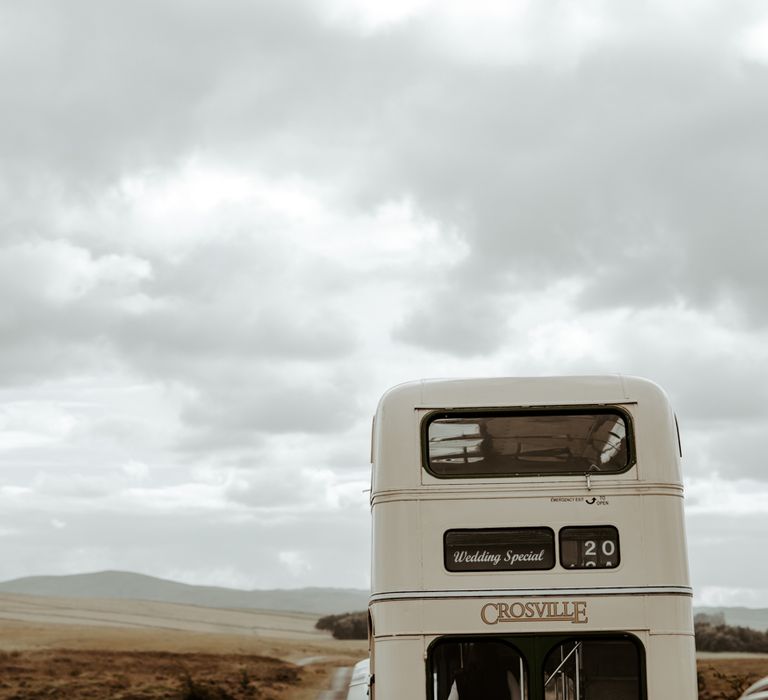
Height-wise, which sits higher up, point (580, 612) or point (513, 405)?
point (513, 405)

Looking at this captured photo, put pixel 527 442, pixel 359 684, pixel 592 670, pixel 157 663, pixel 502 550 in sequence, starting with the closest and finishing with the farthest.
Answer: pixel 502 550 < pixel 592 670 < pixel 527 442 < pixel 359 684 < pixel 157 663

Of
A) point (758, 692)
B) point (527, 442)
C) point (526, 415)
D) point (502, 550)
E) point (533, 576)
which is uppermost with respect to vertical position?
point (526, 415)

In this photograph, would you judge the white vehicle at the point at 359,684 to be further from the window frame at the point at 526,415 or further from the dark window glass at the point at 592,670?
the window frame at the point at 526,415

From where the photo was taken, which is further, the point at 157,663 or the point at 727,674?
the point at 157,663

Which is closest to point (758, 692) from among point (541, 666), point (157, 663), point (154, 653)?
point (541, 666)

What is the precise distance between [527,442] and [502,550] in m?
0.89

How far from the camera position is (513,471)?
10.1 m

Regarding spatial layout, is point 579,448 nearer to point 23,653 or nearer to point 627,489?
point 627,489

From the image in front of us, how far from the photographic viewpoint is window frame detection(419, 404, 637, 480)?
1004 centimetres

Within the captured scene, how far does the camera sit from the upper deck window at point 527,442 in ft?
33.2

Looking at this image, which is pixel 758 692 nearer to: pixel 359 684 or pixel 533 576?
pixel 533 576

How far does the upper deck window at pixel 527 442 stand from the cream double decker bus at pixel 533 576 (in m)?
0.02

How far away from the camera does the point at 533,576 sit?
390 inches

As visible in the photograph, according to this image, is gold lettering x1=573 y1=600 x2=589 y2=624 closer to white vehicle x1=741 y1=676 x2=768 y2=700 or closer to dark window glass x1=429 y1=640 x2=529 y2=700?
dark window glass x1=429 y1=640 x2=529 y2=700
